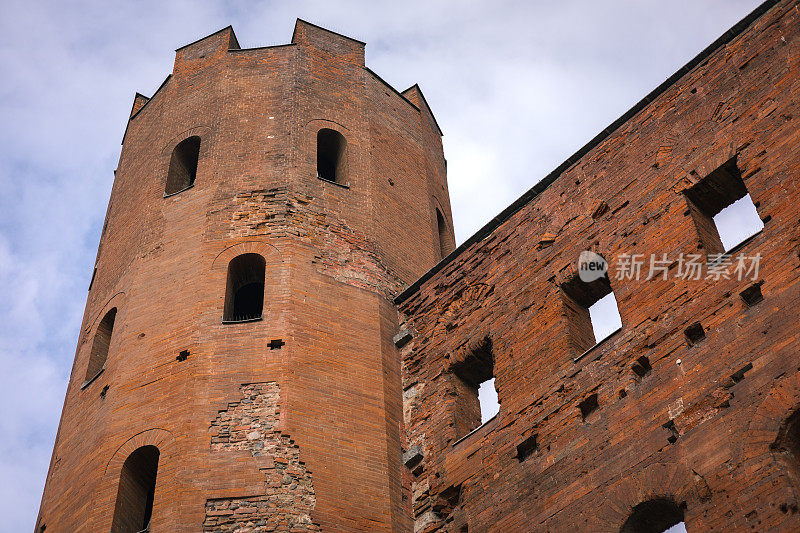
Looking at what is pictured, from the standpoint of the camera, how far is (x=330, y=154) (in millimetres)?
18891

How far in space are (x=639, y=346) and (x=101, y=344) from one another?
29.0 feet

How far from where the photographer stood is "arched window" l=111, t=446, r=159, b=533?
1350 cm

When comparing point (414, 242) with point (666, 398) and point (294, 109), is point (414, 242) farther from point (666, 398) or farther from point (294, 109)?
point (666, 398)

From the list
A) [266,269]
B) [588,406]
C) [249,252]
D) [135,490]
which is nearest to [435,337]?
[266,269]

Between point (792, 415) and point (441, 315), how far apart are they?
6.59 m

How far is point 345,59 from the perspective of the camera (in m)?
20.1

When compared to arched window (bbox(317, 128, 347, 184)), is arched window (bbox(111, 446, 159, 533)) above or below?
below

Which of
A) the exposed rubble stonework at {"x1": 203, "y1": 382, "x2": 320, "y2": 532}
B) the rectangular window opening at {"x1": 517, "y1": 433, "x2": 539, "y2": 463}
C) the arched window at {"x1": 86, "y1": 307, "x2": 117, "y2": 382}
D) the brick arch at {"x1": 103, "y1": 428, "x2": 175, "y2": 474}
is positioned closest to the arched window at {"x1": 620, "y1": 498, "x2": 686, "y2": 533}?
the rectangular window opening at {"x1": 517, "y1": 433, "x2": 539, "y2": 463}

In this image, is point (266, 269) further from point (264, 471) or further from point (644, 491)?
point (644, 491)

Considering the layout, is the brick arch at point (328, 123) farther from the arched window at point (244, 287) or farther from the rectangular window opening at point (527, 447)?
the rectangular window opening at point (527, 447)

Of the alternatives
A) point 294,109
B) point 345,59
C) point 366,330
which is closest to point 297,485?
point 366,330

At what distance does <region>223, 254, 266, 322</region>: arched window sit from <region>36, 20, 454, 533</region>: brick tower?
1.6 inches
